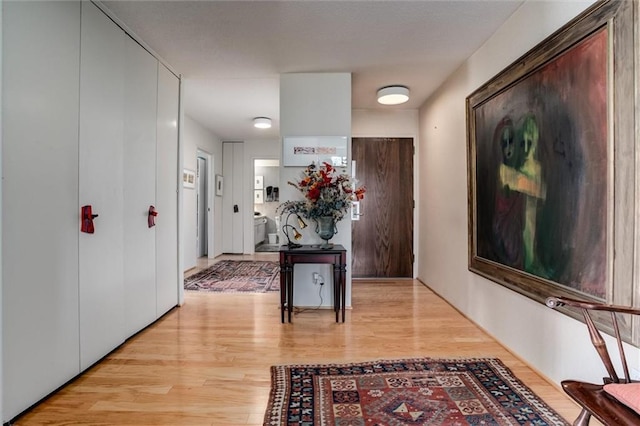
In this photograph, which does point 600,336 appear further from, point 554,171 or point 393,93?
point 393,93

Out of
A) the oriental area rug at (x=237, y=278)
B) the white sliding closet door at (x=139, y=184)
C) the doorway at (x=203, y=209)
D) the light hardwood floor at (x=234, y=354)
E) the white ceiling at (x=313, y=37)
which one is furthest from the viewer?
the doorway at (x=203, y=209)

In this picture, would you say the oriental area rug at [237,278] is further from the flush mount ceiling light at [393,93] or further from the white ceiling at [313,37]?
the flush mount ceiling light at [393,93]

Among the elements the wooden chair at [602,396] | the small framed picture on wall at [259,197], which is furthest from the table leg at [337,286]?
the small framed picture on wall at [259,197]

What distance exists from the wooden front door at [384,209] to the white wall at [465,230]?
226 mm

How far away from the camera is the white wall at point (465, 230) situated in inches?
68.5

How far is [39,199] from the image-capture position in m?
1.64

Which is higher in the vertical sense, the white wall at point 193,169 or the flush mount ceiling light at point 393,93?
the flush mount ceiling light at point 393,93

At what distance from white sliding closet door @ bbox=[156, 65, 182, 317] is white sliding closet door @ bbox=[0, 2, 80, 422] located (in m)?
0.99

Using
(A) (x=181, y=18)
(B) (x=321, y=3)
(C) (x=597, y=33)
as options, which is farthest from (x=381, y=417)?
(A) (x=181, y=18)

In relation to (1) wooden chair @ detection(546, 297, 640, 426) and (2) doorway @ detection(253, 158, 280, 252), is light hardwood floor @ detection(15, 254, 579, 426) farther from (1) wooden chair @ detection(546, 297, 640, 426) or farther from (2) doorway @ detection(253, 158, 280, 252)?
(2) doorway @ detection(253, 158, 280, 252)

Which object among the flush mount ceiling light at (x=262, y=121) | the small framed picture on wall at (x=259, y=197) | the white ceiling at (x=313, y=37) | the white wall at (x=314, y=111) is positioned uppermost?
the flush mount ceiling light at (x=262, y=121)

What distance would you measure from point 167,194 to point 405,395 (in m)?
2.66

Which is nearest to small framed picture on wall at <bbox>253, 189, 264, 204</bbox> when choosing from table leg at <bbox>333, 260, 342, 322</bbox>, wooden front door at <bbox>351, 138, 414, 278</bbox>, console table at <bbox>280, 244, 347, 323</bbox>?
wooden front door at <bbox>351, 138, 414, 278</bbox>

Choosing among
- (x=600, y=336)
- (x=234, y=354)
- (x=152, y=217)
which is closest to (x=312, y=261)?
(x=234, y=354)
